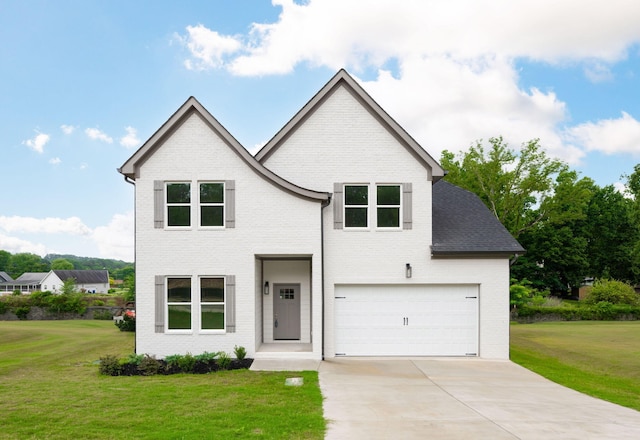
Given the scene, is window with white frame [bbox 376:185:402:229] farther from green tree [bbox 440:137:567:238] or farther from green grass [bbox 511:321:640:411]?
green tree [bbox 440:137:567:238]

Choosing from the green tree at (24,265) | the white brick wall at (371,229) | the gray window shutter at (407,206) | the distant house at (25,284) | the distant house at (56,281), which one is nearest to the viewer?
the white brick wall at (371,229)

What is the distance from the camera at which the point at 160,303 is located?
15.9 meters

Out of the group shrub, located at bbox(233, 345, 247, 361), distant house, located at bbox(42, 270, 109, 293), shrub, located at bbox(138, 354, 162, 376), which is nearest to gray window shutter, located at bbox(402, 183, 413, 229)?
shrub, located at bbox(233, 345, 247, 361)

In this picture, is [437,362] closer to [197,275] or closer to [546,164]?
[197,275]

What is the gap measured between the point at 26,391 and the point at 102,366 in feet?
9.01

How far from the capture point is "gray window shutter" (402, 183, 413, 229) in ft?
55.7

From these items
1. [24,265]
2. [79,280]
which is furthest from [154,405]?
[24,265]

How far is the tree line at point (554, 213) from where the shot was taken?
4512 centimetres

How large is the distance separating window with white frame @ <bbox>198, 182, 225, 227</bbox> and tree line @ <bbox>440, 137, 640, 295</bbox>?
3349cm

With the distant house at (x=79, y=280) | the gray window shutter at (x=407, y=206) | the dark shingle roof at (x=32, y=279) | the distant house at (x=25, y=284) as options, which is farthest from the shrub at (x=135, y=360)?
the dark shingle roof at (x=32, y=279)

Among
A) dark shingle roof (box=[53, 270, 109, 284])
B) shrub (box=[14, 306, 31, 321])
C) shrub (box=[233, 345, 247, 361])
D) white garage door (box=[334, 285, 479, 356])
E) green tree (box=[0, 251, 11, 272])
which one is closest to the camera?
shrub (box=[233, 345, 247, 361])

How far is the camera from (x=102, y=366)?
47.0 ft

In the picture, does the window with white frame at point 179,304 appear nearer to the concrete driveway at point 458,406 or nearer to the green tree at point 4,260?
the concrete driveway at point 458,406

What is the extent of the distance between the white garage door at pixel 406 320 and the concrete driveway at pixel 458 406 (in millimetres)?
1580
